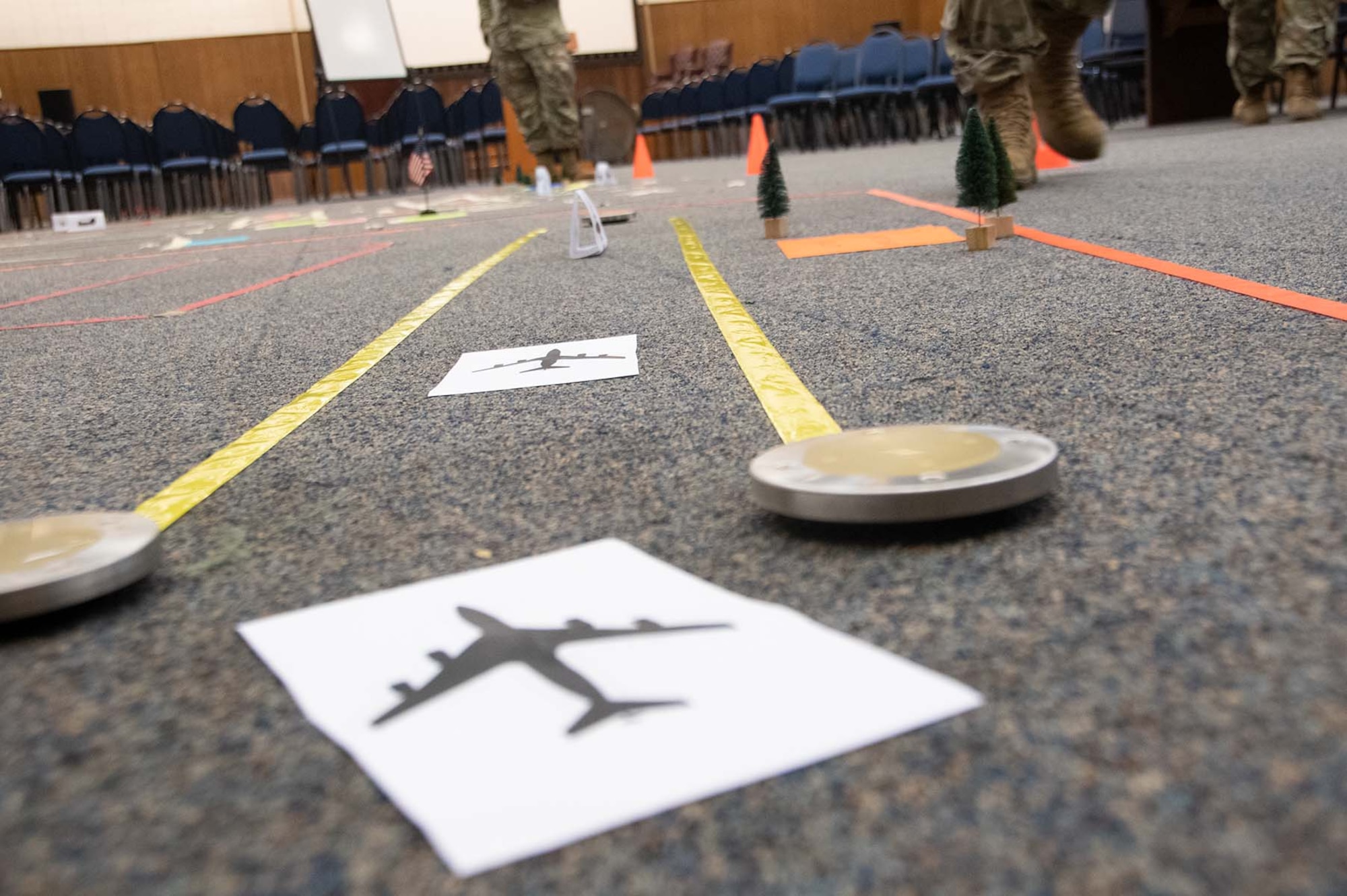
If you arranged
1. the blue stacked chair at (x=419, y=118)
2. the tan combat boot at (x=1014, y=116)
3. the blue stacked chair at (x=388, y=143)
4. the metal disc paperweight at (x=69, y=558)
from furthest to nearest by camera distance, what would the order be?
the blue stacked chair at (x=388, y=143) < the blue stacked chair at (x=419, y=118) < the tan combat boot at (x=1014, y=116) < the metal disc paperweight at (x=69, y=558)

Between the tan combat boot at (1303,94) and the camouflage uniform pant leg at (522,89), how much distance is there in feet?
17.1

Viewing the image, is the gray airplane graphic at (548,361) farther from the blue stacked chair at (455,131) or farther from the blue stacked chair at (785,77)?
the blue stacked chair at (785,77)

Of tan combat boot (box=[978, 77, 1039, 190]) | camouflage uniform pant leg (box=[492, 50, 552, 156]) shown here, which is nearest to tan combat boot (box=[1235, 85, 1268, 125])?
tan combat boot (box=[978, 77, 1039, 190])

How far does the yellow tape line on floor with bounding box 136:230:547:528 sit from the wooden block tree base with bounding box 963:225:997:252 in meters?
1.43

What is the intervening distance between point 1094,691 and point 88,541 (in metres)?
0.92

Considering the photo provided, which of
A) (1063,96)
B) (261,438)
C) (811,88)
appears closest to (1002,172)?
(1063,96)

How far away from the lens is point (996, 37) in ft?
14.4

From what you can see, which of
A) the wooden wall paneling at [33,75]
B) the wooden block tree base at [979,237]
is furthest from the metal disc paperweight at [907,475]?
the wooden wall paneling at [33,75]

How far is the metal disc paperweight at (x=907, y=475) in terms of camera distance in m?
1.08

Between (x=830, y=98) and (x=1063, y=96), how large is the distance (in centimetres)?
934

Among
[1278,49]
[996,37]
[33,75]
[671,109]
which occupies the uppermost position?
[33,75]

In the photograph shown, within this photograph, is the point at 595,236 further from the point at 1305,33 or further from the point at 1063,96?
the point at 1305,33

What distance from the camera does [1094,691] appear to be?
79cm

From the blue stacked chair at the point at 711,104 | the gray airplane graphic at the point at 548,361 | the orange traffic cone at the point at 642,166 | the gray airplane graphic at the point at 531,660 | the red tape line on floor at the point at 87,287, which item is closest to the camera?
the gray airplane graphic at the point at 531,660
